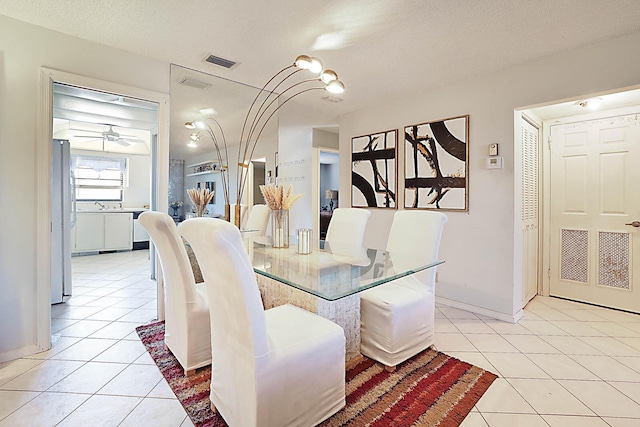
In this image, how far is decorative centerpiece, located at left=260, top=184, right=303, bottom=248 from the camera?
91.3 inches

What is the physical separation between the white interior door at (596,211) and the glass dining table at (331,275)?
2.41m

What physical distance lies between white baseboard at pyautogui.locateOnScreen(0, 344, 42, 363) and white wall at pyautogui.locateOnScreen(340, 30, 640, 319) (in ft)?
11.7

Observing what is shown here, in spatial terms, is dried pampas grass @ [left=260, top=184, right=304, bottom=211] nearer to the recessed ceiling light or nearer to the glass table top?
the glass table top

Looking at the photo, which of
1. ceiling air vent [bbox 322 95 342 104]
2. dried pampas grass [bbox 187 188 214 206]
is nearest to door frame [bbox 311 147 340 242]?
ceiling air vent [bbox 322 95 342 104]

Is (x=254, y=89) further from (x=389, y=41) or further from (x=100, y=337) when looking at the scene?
(x=100, y=337)

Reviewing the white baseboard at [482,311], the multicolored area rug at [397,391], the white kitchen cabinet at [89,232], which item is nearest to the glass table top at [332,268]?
the multicolored area rug at [397,391]

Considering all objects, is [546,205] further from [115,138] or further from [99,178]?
[99,178]

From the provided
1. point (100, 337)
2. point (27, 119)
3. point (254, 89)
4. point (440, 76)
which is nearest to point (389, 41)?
point (440, 76)

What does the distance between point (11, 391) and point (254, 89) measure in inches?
122

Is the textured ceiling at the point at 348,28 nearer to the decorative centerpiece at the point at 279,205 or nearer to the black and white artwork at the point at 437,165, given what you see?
the black and white artwork at the point at 437,165

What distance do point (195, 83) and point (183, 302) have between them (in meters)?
2.18

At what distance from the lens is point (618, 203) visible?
310cm

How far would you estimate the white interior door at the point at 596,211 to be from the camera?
3033 millimetres

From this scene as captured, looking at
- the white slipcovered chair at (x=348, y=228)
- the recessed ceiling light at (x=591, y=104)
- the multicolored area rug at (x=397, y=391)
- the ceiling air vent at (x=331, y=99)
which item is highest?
the ceiling air vent at (x=331, y=99)
